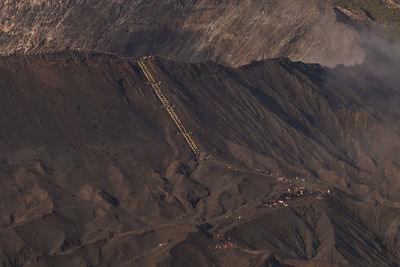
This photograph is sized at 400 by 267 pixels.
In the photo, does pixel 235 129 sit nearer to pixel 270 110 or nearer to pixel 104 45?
pixel 270 110

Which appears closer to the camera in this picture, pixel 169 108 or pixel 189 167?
pixel 189 167

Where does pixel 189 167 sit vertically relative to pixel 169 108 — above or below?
below

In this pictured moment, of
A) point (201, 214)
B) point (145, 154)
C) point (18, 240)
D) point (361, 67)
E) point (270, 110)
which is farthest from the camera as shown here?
point (361, 67)

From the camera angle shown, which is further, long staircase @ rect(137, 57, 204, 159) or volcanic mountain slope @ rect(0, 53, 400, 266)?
long staircase @ rect(137, 57, 204, 159)

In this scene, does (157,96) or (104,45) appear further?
(104,45)

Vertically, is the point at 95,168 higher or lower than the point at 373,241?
lower

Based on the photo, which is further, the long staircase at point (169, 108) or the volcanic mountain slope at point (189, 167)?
the long staircase at point (169, 108)

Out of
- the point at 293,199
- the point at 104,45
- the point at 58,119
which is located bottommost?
the point at 104,45

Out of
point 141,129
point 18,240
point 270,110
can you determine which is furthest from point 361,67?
point 18,240
